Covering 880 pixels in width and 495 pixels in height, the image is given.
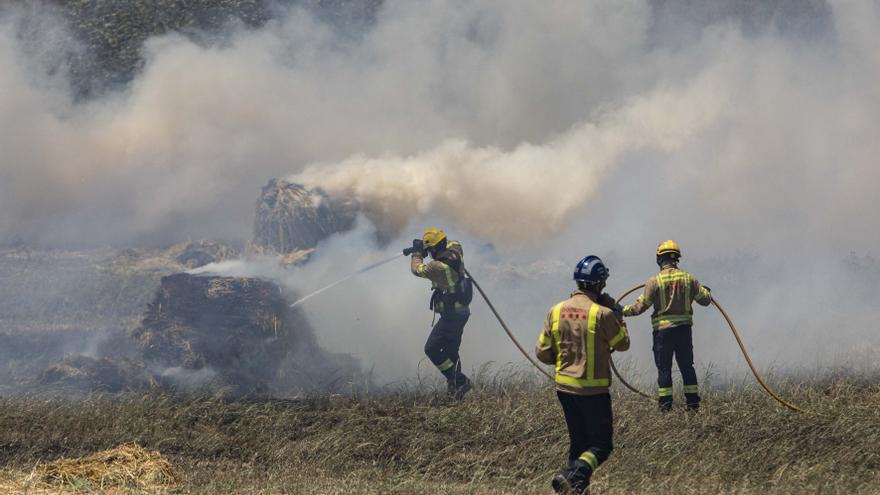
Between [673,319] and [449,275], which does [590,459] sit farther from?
[449,275]

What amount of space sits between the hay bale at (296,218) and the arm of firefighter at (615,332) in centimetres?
1120

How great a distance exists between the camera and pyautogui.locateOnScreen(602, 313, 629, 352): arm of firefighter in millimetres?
6449

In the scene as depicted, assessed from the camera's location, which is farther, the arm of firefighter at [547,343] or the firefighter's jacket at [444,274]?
the firefighter's jacket at [444,274]

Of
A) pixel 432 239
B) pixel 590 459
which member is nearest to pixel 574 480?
pixel 590 459

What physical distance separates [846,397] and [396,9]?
2517cm

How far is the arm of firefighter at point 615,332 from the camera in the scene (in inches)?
254

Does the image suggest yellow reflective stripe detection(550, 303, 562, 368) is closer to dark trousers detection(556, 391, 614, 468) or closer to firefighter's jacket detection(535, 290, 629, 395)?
firefighter's jacket detection(535, 290, 629, 395)

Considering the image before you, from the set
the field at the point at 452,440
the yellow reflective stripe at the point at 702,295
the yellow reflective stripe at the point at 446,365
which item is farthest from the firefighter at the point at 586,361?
the yellow reflective stripe at the point at 446,365

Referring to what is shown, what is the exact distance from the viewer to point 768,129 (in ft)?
72.2

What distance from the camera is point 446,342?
11.3 meters

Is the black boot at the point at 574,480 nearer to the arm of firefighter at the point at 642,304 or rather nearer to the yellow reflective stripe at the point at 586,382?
the yellow reflective stripe at the point at 586,382

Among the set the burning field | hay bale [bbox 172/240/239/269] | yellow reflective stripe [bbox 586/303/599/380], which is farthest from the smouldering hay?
hay bale [bbox 172/240/239/269]

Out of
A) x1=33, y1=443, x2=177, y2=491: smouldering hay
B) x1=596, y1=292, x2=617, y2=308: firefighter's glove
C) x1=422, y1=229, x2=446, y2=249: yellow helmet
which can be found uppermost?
x1=422, y1=229, x2=446, y2=249: yellow helmet

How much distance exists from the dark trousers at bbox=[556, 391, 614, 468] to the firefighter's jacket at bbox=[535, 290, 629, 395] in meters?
0.06
